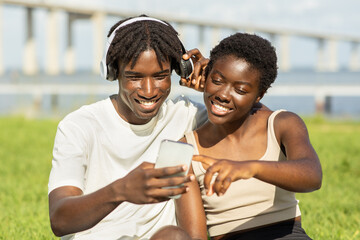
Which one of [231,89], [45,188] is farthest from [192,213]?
[45,188]

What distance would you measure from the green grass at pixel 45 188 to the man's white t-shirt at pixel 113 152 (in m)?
1.12

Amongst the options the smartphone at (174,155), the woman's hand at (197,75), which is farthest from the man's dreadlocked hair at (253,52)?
the smartphone at (174,155)

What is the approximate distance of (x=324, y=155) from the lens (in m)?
6.88

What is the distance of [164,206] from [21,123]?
7.92m

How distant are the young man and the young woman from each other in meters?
0.13

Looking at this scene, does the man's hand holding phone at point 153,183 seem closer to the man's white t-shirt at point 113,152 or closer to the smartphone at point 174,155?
the smartphone at point 174,155

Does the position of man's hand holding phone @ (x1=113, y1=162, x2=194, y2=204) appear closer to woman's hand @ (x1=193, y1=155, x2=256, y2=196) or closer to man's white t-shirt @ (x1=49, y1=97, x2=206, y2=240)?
woman's hand @ (x1=193, y1=155, x2=256, y2=196)

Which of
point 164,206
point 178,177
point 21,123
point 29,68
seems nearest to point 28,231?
point 164,206

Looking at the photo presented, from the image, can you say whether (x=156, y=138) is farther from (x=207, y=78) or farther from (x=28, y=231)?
(x=28, y=231)

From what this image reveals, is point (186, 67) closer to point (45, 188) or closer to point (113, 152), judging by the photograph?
point (113, 152)

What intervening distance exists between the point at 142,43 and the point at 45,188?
10.8 feet

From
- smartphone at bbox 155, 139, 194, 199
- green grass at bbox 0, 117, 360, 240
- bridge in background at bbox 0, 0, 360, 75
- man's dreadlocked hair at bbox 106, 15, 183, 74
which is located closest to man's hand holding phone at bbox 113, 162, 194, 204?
smartphone at bbox 155, 139, 194, 199

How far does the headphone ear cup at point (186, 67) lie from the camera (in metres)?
2.47

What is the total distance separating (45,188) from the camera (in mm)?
5203
